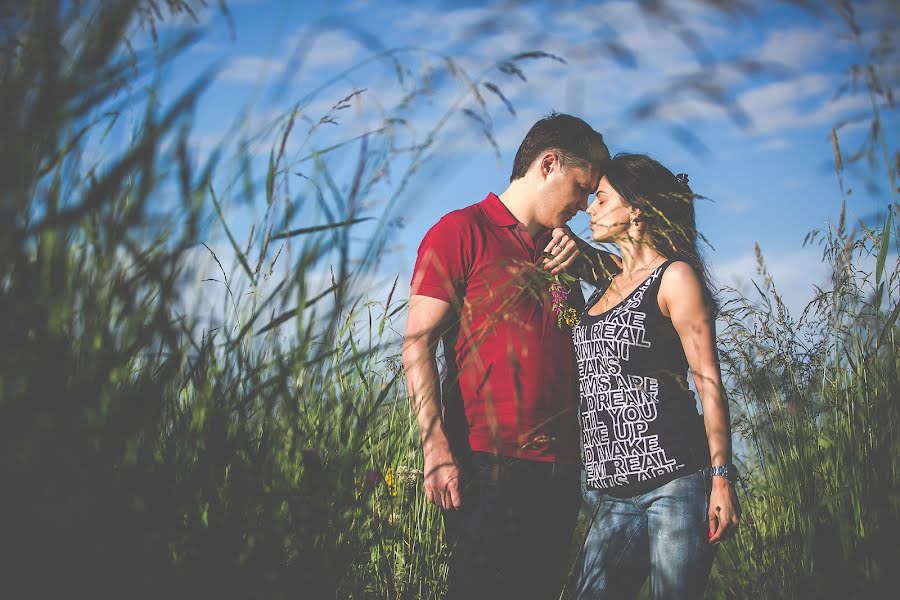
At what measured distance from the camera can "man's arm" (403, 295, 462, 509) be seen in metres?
1.91

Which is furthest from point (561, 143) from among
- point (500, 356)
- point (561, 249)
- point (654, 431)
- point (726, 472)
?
point (726, 472)

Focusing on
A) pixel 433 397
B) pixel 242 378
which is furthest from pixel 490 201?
pixel 242 378

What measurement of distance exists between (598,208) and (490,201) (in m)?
0.45

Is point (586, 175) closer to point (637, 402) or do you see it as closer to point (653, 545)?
point (637, 402)

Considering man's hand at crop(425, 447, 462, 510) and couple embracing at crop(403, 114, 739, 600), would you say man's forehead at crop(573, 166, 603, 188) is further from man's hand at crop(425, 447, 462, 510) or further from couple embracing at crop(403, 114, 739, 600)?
man's hand at crop(425, 447, 462, 510)

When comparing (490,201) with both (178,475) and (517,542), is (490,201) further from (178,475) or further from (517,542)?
(178,475)

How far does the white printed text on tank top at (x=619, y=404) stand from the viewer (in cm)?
216

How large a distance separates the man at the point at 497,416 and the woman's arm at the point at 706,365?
1.23ft

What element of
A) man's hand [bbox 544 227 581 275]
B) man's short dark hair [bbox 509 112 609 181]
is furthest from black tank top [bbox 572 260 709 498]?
man's short dark hair [bbox 509 112 609 181]

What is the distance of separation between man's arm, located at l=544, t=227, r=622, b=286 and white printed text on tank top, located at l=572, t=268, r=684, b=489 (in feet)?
0.60

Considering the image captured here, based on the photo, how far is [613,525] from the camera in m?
2.20

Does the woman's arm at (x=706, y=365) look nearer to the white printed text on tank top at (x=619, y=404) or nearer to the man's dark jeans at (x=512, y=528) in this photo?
the white printed text on tank top at (x=619, y=404)

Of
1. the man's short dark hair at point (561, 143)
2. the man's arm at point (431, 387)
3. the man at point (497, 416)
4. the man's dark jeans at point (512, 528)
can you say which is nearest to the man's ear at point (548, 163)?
the man's short dark hair at point (561, 143)

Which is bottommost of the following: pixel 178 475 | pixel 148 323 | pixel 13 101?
pixel 178 475
